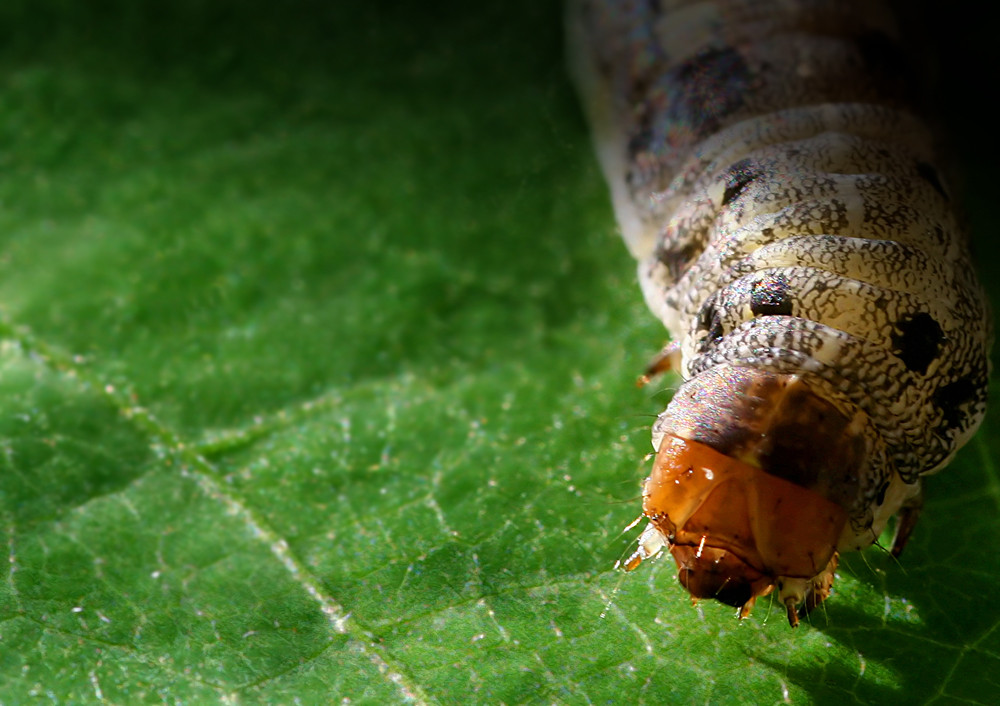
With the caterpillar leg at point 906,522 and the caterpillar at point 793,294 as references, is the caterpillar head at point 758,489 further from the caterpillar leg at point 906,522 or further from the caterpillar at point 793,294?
the caterpillar leg at point 906,522

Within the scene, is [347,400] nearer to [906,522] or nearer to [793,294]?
[793,294]

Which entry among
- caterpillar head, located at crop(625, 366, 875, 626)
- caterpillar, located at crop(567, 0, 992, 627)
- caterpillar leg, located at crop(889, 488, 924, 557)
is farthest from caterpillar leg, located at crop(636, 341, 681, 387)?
caterpillar leg, located at crop(889, 488, 924, 557)

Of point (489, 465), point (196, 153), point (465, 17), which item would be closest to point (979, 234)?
point (489, 465)

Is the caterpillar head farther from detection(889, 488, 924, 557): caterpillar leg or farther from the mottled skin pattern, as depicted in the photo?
detection(889, 488, 924, 557): caterpillar leg

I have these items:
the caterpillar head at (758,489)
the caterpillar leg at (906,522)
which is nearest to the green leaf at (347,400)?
the caterpillar leg at (906,522)

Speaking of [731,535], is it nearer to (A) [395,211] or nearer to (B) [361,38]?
(A) [395,211]

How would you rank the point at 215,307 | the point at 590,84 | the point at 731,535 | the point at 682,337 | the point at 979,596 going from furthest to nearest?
the point at 590,84 < the point at 215,307 < the point at 682,337 < the point at 979,596 < the point at 731,535
